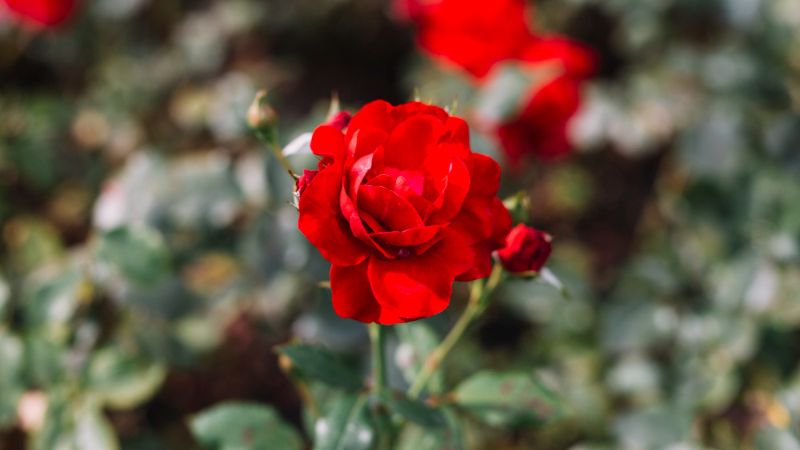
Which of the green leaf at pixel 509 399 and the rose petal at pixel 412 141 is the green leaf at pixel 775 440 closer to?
the green leaf at pixel 509 399

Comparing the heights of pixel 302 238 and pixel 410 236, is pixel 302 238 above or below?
below

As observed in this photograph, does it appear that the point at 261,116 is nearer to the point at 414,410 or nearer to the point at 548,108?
the point at 414,410

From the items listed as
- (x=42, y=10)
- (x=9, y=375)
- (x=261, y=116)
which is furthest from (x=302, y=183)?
(x=42, y=10)

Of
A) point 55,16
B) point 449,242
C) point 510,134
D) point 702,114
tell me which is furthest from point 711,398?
point 55,16

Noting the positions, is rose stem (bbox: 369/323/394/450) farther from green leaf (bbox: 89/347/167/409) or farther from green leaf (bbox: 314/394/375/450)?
green leaf (bbox: 89/347/167/409)

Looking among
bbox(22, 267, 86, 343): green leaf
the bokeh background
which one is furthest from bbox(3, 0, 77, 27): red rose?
bbox(22, 267, 86, 343): green leaf

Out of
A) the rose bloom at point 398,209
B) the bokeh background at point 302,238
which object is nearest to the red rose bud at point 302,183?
the rose bloom at point 398,209
